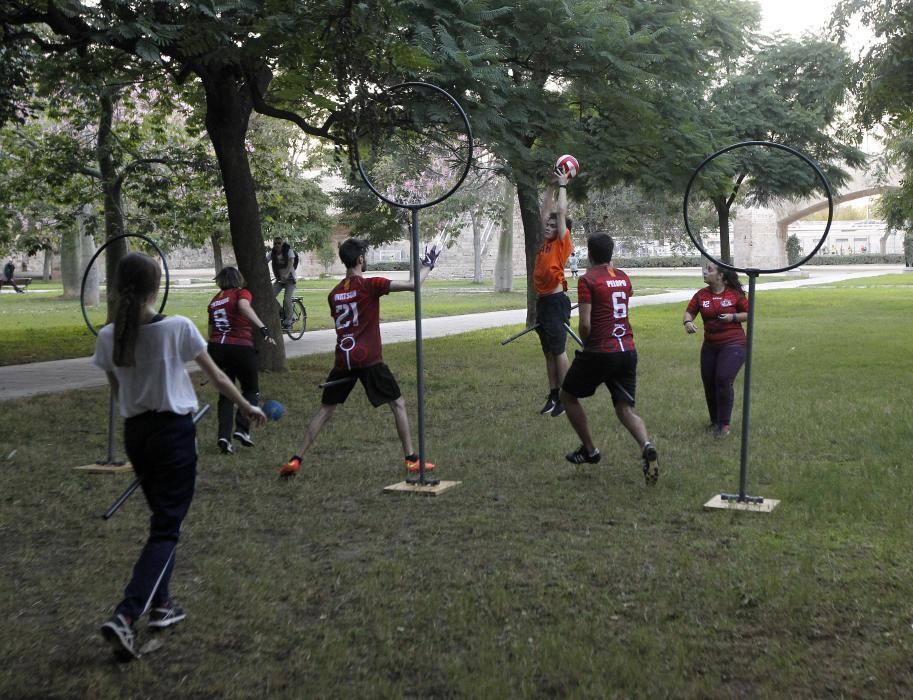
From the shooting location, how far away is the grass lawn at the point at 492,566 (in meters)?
4.30

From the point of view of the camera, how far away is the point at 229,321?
926 centimetres

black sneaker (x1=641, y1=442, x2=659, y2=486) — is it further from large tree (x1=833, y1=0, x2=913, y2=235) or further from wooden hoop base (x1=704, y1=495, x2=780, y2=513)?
large tree (x1=833, y1=0, x2=913, y2=235)

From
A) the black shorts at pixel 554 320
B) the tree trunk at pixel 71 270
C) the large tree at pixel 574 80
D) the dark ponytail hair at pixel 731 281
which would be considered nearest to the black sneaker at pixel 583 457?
the dark ponytail hair at pixel 731 281

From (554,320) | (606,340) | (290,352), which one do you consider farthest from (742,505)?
(290,352)

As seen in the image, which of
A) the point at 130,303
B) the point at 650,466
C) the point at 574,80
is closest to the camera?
the point at 130,303

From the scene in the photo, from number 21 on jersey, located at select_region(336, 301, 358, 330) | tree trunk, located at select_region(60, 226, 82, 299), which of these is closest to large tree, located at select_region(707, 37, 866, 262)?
number 21 on jersey, located at select_region(336, 301, 358, 330)

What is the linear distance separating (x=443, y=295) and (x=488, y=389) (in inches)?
1037

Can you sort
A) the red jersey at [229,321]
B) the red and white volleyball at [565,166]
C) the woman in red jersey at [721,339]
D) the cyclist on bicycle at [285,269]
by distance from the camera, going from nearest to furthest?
the red and white volleyball at [565,166] < the red jersey at [229,321] < the woman in red jersey at [721,339] < the cyclist on bicycle at [285,269]

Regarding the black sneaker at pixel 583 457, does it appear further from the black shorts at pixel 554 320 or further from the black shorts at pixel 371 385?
the black shorts at pixel 554 320

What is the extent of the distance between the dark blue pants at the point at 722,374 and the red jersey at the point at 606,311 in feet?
7.00

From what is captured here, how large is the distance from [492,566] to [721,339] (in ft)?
15.4

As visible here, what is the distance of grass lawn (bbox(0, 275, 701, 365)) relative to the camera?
1895 cm

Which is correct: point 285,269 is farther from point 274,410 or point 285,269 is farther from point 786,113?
point 786,113

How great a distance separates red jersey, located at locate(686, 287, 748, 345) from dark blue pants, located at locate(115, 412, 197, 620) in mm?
5989
